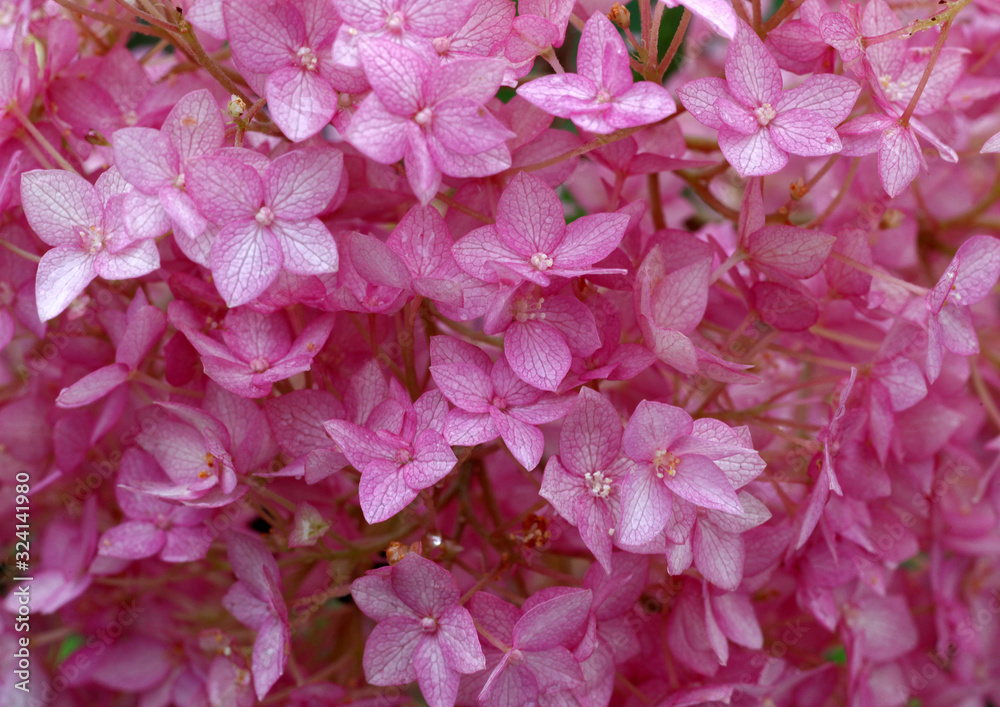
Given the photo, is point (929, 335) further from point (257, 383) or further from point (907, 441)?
point (257, 383)

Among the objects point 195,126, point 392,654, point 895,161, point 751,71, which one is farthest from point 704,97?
point 392,654

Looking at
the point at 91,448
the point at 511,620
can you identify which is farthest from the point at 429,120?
the point at 91,448

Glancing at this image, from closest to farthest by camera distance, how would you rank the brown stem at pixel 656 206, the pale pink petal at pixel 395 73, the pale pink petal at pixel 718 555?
the pale pink petal at pixel 395 73 → the pale pink petal at pixel 718 555 → the brown stem at pixel 656 206

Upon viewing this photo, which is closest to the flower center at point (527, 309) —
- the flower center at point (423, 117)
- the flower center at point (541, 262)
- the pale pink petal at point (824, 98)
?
the flower center at point (541, 262)

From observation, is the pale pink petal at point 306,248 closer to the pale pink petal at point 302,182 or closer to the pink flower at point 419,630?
the pale pink petal at point 302,182

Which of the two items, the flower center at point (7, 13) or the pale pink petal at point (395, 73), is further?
the flower center at point (7, 13)

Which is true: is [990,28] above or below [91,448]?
above

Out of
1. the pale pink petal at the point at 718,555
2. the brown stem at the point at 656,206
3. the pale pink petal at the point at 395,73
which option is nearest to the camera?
the pale pink petal at the point at 395,73

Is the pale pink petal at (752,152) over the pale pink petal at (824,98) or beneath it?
beneath
